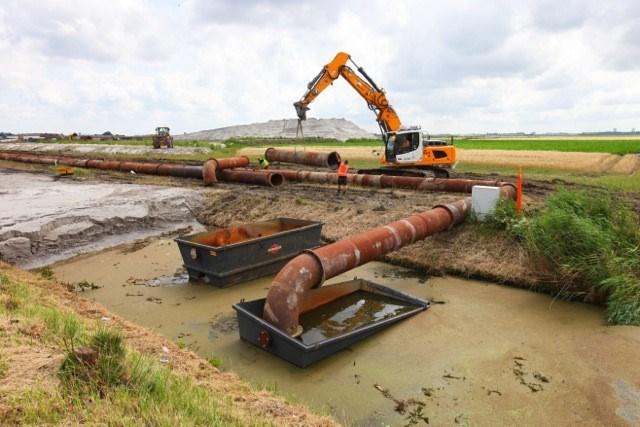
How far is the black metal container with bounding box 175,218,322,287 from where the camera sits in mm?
8805

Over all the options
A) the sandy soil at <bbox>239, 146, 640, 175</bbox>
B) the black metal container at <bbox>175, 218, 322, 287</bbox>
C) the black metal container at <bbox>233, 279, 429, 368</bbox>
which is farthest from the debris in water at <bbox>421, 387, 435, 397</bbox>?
the sandy soil at <bbox>239, 146, 640, 175</bbox>

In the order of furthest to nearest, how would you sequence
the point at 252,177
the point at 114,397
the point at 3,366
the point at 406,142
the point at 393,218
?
1. the point at 252,177
2. the point at 406,142
3. the point at 393,218
4. the point at 3,366
5. the point at 114,397

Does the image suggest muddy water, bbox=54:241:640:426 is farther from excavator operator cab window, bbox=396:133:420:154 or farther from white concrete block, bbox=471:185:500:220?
excavator operator cab window, bbox=396:133:420:154

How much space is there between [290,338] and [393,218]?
656 cm

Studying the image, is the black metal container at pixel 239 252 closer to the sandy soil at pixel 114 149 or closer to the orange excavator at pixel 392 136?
the orange excavator at pixel 392 136

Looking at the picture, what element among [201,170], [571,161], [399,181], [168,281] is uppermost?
[201,170]

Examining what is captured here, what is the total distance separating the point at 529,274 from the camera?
848 cm

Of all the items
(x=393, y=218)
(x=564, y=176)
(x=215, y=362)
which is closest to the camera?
(x=215, y=362)

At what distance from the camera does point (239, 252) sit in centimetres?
892

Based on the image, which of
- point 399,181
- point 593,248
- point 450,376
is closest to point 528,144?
point 399,181

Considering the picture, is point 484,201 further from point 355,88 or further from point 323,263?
point 355,88

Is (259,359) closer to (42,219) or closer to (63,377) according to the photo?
(63,377)

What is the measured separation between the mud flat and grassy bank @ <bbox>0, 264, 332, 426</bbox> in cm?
662

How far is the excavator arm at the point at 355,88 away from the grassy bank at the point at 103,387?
50.4ft
